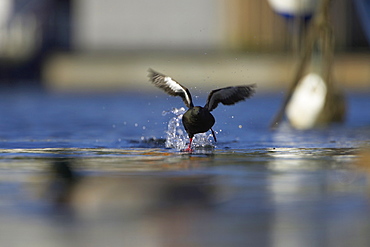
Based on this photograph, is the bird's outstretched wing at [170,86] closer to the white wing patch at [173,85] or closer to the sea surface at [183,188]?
the white wing patch at [173,85]

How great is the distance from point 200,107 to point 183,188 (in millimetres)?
3151

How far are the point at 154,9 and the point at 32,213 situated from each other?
32636mm

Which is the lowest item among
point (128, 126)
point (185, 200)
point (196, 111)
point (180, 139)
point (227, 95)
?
point (185, 200)

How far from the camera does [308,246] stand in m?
5.00

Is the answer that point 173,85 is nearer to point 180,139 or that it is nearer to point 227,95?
point 227,95

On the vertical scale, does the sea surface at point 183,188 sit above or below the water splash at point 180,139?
below

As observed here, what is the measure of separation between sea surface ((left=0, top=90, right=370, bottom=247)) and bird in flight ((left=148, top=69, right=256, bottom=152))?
30cm

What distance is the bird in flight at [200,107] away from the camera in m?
10.4

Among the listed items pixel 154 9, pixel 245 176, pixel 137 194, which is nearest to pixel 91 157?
pixel 245 176

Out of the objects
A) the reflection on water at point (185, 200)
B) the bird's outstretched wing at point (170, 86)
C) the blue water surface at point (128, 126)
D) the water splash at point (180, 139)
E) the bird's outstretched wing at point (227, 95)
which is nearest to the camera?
the reflection on water at point (185, 200)

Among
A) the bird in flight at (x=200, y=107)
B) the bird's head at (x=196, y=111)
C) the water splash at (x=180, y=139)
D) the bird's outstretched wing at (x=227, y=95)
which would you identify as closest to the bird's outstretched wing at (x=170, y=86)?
the bird in flight at (x=200, y=107)

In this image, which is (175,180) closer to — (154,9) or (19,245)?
(19,245)

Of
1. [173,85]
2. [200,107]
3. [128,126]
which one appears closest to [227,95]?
[173,85]

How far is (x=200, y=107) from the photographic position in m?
10.5
